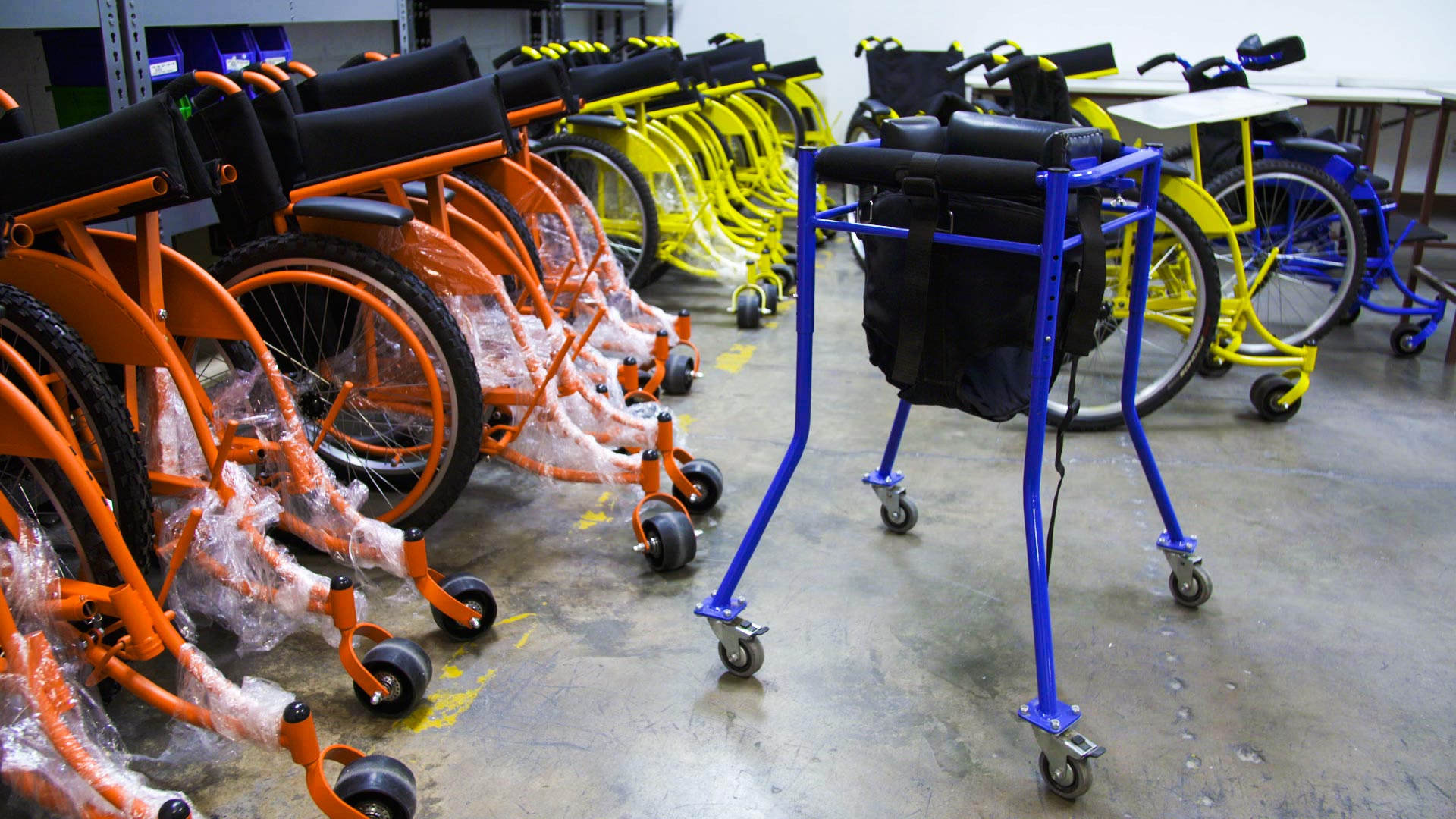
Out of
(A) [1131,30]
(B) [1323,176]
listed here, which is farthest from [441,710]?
(A) [1131,30]

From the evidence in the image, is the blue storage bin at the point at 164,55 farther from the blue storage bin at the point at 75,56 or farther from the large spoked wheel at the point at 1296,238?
the large spoked wheel at the point at 1296,238

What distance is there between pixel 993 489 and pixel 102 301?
212 centimetres

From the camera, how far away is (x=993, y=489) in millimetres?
2967

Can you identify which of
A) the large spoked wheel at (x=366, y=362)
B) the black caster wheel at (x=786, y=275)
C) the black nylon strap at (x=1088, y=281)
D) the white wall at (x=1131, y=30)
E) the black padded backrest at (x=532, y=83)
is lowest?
the black caster wheel at (x=786, y=275)

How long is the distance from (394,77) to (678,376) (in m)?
1.24

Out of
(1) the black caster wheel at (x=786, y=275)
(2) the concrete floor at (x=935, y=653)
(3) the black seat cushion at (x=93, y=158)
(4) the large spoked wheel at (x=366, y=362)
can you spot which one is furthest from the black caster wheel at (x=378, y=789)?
(1) the black caster wheel at (x=786, y=275)

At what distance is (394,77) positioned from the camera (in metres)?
2.96

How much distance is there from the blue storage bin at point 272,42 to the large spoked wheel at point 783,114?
3386 millimetres

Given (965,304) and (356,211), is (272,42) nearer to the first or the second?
(356,211)

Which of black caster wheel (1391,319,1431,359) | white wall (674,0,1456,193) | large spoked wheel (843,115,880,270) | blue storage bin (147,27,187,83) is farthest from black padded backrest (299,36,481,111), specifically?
white wall (674,0,1456,193)

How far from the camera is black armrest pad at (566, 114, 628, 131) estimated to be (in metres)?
4.31

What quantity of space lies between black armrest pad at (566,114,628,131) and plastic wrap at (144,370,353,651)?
2.49 metres

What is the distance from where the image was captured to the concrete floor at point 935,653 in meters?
1.82

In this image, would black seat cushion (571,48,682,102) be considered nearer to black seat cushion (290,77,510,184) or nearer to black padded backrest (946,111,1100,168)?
black seat cushion (290,77,510,184)
